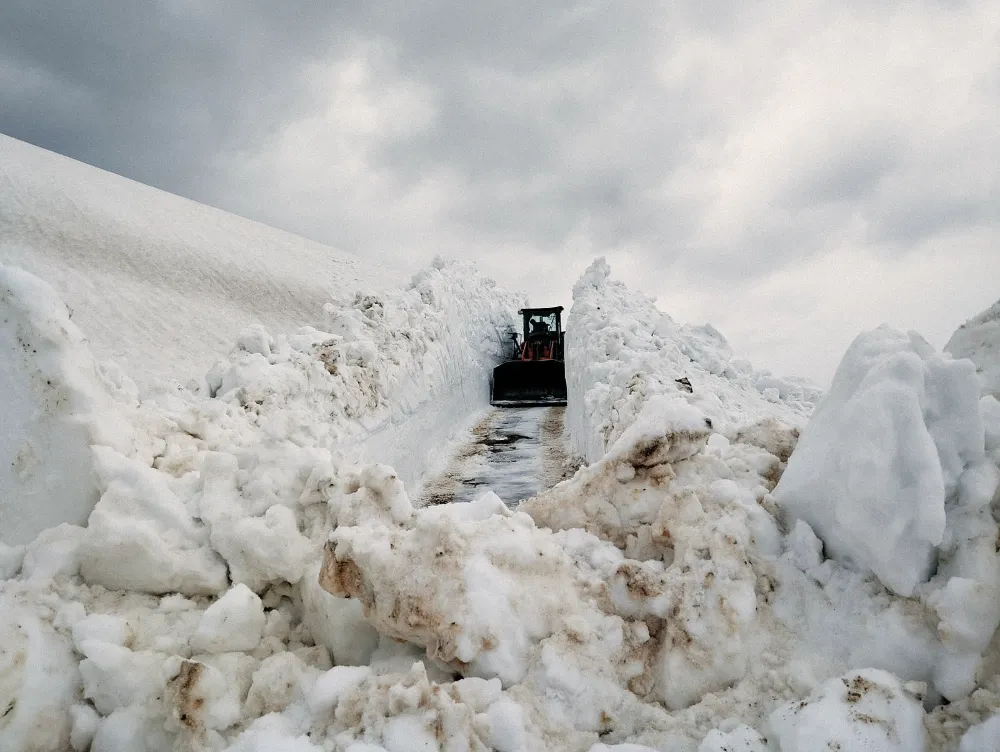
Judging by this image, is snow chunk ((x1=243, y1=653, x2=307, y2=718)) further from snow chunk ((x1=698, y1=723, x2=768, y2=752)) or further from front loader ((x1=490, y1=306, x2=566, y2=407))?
front loader ((x1=490, y1=306, x2=566, y2=407))

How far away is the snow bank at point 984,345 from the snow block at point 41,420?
3.61 m

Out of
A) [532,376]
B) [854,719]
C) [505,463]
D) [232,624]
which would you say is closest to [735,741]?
[854,719]

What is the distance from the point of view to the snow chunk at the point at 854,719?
1.40 meters

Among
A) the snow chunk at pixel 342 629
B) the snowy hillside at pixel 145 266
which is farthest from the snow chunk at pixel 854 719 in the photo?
the snowy hillside at pixel 145 266

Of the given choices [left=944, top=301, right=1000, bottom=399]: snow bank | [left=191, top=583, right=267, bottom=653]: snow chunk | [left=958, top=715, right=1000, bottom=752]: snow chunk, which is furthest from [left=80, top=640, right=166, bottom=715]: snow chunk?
[left=944, top=301, right=1000, bottom=399]: snow bank

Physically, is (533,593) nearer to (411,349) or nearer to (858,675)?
(858,675)

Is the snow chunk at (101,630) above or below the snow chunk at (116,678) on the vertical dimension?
above

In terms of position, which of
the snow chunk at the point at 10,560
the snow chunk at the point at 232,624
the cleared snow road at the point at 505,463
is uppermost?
the snow chunk at the point at 10,560

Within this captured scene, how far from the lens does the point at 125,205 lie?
14.8 metres

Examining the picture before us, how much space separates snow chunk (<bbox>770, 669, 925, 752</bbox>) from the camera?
1397 millimetres

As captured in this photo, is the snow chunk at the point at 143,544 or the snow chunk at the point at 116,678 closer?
the snow chunk at the point at 116,678

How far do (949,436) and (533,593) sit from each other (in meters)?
1.48

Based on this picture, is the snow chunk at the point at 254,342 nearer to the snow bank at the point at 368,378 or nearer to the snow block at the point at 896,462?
the snow bank at the point at 368,378

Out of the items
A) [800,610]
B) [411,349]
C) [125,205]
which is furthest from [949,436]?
[125,205]
